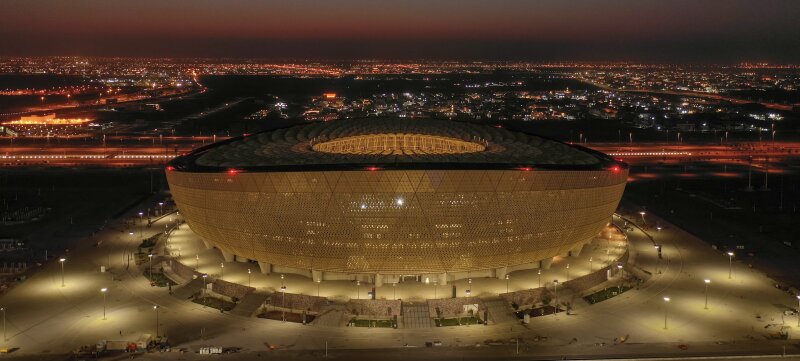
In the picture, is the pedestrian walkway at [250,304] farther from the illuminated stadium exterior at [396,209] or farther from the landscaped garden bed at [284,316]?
the illuminated stadium exterior at [396,209]

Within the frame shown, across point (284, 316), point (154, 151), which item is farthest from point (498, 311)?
point (154, 151)

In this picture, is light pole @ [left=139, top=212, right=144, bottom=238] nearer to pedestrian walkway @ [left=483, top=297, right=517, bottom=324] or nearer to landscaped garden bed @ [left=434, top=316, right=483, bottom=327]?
landscaped garden bed @ [left=434, top=316, right=483, bottom=327]

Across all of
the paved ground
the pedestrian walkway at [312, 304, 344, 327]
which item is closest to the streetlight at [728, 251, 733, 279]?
the paved ground

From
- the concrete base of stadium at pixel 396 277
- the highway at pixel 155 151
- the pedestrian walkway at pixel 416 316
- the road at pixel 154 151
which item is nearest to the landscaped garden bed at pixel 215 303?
the concrete base of stadium at pixel 396 277

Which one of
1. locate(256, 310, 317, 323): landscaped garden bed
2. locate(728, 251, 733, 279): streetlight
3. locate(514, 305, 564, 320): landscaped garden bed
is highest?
locate(728, 251, 733, 279): streetlight

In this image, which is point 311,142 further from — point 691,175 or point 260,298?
point 691,175

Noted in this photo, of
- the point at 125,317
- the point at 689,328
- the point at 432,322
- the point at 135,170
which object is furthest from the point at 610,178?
the point at 135,170
